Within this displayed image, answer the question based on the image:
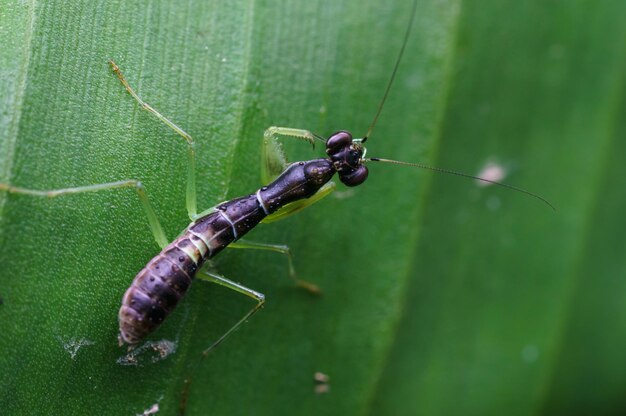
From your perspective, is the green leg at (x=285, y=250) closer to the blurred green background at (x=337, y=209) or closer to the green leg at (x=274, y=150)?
the blurred green background at (x=337, y=209)

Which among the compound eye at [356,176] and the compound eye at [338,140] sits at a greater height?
the compound eye at [338,140]

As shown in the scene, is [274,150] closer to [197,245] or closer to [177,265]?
[197,245]

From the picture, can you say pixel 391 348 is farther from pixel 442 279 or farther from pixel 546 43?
pixel 546 43

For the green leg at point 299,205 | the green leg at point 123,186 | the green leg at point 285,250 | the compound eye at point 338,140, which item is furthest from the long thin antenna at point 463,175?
the green leg at point 123,186

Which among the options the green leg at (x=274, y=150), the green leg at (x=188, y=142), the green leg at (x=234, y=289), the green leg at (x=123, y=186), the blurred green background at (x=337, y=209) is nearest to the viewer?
the green leg at (x=123, y=186)

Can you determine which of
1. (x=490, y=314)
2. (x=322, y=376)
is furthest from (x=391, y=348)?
(x=490, y=314)

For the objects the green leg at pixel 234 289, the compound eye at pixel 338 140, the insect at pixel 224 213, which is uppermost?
the compound eye at pixel 338 140

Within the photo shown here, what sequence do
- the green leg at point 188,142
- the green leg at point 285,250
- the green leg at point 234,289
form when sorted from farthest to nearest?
the green leg at point 285,250, the green leg at point 234,289, the green leg at point 188,142

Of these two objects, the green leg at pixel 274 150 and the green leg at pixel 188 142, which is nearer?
the green leg at pixel 188 142
